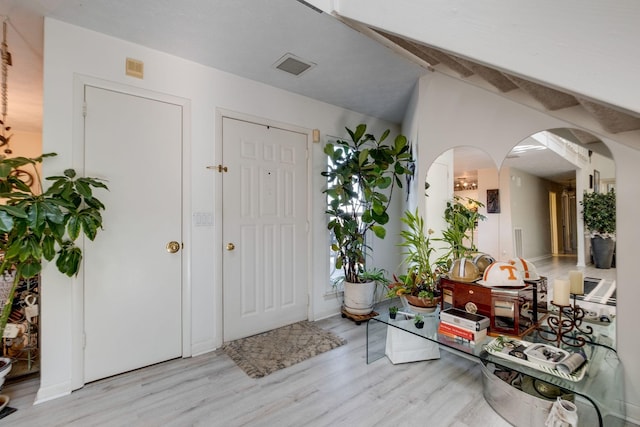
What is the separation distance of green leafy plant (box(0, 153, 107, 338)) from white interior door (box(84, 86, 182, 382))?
207 mm

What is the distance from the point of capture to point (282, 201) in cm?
308

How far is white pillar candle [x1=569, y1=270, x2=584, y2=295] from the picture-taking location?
188cm

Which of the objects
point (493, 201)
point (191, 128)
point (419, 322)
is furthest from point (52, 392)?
point (493, 201)

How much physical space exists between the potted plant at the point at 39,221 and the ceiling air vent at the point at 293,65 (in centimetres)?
170

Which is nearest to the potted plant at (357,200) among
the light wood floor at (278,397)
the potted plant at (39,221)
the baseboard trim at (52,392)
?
the light wood floor at (278,397)

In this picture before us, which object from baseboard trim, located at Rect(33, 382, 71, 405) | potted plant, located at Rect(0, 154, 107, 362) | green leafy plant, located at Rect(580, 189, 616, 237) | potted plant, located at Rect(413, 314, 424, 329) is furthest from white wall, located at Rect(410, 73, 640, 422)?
baseboard trim, located at Rect(33, 382, 71, 405)

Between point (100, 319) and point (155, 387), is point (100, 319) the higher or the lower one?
the higher one

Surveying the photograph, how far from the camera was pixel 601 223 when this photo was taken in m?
1.89

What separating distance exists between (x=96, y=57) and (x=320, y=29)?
161 cm

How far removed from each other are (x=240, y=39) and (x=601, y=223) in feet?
9.20

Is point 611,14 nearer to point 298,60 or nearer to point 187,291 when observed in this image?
point 298,60

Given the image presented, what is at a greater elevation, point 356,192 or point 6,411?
point 356,192

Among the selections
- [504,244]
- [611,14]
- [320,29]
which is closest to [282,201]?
[320,29]

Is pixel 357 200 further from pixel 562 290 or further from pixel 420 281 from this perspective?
pixel 562 290
